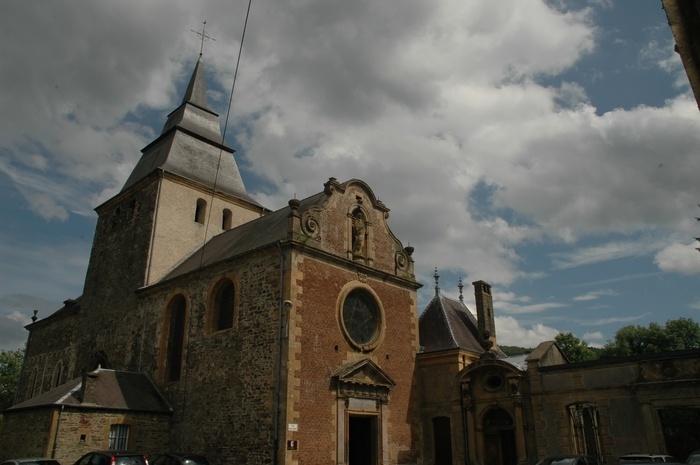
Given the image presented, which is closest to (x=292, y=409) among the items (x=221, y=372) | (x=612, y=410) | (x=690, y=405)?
(x=221, y=372)

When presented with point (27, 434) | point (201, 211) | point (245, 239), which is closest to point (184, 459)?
point (27, 434)

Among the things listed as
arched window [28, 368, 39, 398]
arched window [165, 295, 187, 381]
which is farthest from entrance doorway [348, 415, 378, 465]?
arched window [28, 368, 39, 398]

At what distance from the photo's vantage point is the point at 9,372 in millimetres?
46250

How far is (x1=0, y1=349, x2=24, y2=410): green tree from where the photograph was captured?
45.4m

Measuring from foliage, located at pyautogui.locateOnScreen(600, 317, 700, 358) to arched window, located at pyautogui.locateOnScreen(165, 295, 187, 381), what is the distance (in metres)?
35.4

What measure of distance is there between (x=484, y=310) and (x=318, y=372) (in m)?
9.12

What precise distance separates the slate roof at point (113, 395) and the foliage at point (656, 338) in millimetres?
36422

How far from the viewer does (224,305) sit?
20.2 metres

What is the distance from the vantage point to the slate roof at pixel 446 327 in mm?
22266

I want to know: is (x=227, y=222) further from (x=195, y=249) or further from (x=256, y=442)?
(x=256, y=442)

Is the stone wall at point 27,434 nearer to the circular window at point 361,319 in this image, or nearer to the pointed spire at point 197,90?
the circular window at point 361,319

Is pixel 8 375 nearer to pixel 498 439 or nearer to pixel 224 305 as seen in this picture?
pixel 224 305

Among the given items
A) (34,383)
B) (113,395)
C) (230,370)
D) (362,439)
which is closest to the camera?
(230,370)

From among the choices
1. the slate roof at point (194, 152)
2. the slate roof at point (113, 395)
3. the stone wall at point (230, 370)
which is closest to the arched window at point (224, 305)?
the stone wall at point (230, 370)
